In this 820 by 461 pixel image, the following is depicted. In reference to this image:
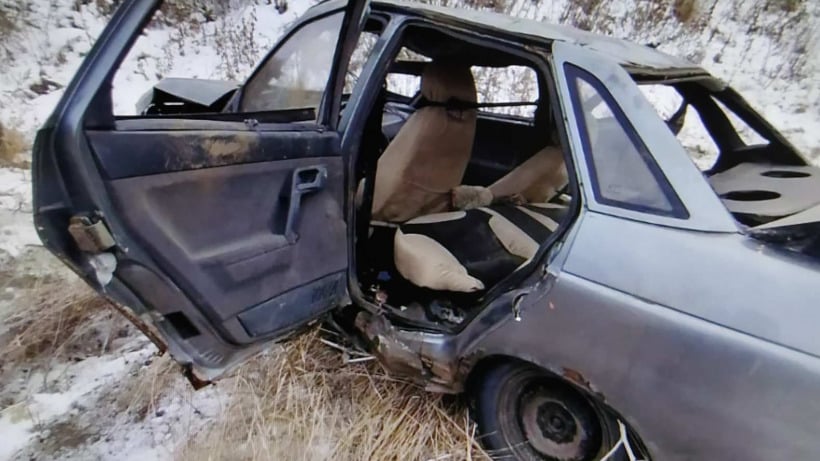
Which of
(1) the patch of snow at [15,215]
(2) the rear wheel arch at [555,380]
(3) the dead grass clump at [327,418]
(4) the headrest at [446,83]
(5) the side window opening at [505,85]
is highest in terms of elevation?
(4) the headrest at [446,83]

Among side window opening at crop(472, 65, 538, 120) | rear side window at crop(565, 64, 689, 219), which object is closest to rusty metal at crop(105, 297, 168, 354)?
rear side window at crop(565, 64, 689, 219)

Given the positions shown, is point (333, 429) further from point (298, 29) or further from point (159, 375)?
point (298, 29)

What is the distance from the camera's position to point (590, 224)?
143 centimetres

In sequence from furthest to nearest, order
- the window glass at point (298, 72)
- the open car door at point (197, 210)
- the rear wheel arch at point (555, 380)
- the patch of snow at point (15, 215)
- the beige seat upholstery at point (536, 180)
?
1. the patch of snow at point (15, 215)
2. the beige seat upholstery at point (536, 180)
3. the window glass at point (298, 72)
4. the rear wheel arch at point (555, 380)
5. the open car door at point (197, 210)

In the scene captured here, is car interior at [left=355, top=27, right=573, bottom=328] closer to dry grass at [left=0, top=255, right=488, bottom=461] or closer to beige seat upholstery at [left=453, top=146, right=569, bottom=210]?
beige seat upholstery at [left=453, top=146, right=569, bottom=210]

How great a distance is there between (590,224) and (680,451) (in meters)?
0.63

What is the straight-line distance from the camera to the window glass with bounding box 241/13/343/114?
215 cm

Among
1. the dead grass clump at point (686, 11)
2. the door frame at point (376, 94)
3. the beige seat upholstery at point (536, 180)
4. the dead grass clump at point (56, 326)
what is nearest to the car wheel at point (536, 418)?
the door frame at point (376, 94)

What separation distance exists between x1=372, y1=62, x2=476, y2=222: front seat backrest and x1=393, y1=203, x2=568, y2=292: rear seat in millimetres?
174

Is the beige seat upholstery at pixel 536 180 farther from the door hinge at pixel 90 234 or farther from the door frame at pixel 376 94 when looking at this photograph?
the door hinge at pixel 90 234

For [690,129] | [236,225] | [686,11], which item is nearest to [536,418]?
[236,225]

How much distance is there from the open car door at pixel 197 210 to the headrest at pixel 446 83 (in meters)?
0.59

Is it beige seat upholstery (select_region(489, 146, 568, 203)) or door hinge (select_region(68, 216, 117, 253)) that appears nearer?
door hinge (select_region(68, 216, 117, 253))

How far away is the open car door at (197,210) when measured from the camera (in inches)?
45.6
